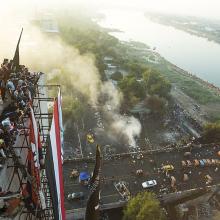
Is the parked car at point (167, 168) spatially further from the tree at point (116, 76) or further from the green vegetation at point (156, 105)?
the tree at point (116, 76)

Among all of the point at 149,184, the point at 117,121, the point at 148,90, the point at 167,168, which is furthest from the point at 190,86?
the point at 149,184

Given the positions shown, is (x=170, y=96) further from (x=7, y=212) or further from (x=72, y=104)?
(x=7, y=212)

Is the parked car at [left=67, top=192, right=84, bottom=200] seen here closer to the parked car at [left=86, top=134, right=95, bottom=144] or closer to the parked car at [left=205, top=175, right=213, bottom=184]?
the parked car at [left=205, top=175, right=213, bottom=184]

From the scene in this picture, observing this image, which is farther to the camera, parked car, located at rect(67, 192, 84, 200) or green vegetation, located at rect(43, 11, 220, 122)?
green vegetation, located at rect(43, 11, 220, 122)

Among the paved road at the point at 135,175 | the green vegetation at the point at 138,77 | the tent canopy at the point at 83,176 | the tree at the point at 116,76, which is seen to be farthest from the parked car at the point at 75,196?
the tree at the point at 116,76

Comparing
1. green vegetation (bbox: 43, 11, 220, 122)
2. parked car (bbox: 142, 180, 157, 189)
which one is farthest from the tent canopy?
→ green vegetation (bbox: 43, 11, 220, 122)
